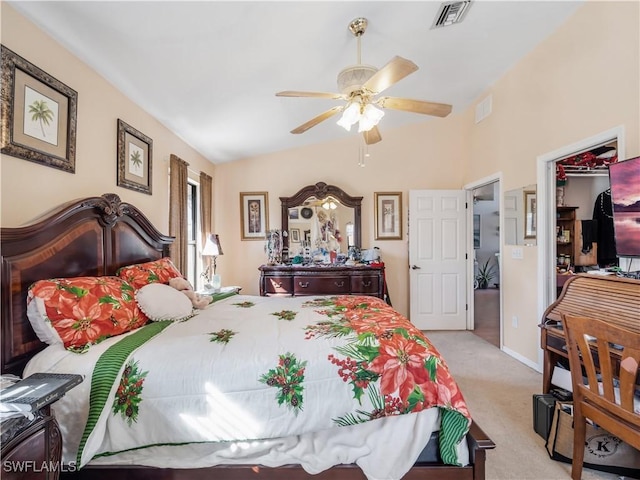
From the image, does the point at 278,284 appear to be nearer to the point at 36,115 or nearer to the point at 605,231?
the point at 36,115

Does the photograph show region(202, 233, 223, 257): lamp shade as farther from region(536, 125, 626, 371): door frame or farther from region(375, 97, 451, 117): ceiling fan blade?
region(536, 125, 626, 371): door frame

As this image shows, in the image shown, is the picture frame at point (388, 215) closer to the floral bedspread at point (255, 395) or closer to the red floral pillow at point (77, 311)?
the floral bedspread at point (255, 395)

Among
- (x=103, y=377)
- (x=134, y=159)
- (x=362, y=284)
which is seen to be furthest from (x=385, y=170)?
(x=103, y=377)

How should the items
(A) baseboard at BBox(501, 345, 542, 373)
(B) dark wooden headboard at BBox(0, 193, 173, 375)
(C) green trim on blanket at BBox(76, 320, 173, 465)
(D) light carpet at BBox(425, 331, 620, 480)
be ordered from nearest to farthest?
(C) green trim on blanket at BBox(76, 320, 173, 465)
(B) dark wooden headboard at BBox(0, 193, 173, 375)
(D) light carpet at BBox(425, 331, 620, 480)
(A) baseboard at BBox(501, 345, 542, 373)

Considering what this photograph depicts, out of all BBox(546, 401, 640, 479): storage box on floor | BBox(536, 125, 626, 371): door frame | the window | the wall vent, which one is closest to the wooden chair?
BBox(546, 401, 640, 479): storage box on floor

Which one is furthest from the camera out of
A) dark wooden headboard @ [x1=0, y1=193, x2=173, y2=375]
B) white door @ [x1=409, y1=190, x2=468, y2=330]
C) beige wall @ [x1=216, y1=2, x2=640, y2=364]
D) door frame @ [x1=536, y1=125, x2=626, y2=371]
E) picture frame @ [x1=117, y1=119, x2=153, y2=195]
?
white door @ [x1=409, y1=190, x2=468, y2=330]

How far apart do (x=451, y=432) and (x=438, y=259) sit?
335cm

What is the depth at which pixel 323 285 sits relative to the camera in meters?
4.10

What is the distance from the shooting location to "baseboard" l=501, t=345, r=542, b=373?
3.12 metres

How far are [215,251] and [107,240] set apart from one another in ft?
5.35

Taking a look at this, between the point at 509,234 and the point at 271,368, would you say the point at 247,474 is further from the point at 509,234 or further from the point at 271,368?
the point at 509,234

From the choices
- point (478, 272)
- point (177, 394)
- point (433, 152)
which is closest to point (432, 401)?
point (177, 394)

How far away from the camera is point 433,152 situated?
4.73m

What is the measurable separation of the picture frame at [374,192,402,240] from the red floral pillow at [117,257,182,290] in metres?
2.99
